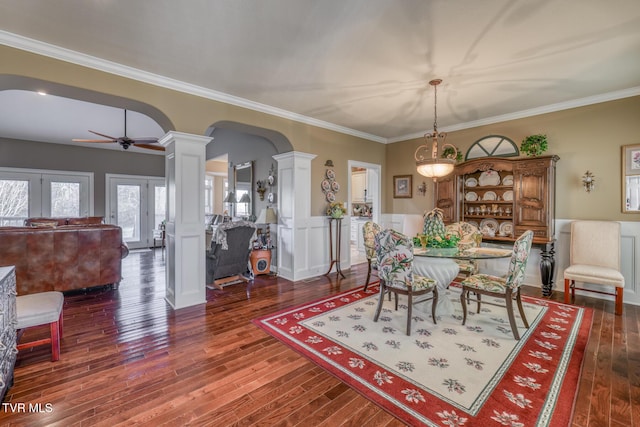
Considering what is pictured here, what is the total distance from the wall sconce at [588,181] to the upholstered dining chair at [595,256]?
1.70ft

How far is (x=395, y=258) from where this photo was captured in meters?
2.90

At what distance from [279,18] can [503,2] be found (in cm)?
167

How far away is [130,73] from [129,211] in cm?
655

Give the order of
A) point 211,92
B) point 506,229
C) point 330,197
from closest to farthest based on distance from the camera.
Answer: point 211,92, point 506,229, point 330,197

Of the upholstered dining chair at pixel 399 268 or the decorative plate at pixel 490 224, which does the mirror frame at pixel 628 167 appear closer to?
the decorative plate at pixel 490 224

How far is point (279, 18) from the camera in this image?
228 centimetres

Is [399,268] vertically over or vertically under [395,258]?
under

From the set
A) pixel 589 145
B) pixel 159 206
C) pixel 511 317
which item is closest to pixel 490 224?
pixel 589 145

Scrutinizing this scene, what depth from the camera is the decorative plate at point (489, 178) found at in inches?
192

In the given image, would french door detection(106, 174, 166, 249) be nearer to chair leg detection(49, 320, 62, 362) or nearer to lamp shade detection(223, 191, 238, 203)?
lamp shade detection(223, 191, 238, 203)

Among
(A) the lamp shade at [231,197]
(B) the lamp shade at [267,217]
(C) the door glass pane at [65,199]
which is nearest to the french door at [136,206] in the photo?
(C) the door glass pane at [65,199]

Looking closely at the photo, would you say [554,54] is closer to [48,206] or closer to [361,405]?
[361,405]

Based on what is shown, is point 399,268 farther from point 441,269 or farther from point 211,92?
point 211,92

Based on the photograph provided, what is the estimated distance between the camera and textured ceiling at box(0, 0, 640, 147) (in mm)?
2178
